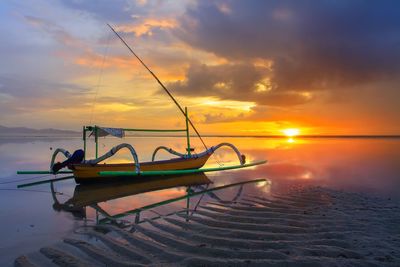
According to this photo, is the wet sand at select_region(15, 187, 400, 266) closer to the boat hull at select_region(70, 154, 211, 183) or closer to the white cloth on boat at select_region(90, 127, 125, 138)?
the boat hull at select_region(70, 154, 211, 183)

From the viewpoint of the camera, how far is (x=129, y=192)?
12406 mm

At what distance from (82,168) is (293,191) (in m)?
9.66

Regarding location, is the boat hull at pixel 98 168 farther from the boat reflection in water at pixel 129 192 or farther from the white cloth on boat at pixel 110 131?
the white cloth on boat at pixel 110 131

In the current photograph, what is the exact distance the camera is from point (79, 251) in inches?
213

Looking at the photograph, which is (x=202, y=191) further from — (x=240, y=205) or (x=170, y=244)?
(x=170, y=244)

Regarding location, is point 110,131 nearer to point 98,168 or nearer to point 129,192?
point 98,168

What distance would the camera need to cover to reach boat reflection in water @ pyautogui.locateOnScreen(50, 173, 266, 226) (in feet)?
28.6

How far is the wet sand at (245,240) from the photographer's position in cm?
470

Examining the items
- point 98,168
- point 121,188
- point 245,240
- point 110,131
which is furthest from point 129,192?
A: point 245,240

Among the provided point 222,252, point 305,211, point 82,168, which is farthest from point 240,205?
point 82,168

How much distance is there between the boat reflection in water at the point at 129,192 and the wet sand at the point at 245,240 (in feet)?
4.00

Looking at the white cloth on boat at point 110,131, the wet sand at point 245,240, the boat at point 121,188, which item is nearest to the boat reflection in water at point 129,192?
the boat at point 121,188

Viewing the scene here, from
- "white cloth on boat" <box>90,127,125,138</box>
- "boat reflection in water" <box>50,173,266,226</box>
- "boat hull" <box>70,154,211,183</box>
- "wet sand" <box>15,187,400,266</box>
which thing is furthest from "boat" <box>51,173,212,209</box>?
"wet sand" <box>15,187,400,266</box>

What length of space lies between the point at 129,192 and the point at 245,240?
7891 mm
